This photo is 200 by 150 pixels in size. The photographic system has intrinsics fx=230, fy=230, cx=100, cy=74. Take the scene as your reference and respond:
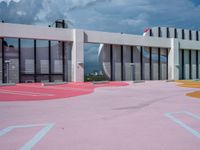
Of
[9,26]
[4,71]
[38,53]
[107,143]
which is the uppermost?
[9,26]

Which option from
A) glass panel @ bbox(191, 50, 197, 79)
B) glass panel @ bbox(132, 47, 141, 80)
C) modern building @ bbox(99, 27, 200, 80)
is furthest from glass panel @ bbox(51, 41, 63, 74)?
glass panel @ bbox(191, 50, 197, 79)

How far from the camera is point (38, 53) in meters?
26.8

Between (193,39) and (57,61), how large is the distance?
82.4ft

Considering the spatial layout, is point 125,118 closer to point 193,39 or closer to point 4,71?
point 4,71

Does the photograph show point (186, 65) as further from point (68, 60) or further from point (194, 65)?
point (68, 60)

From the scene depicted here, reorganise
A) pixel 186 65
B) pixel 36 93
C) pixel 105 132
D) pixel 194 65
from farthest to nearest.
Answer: pixel 194 65
pixel 186 65
pixel 36 93
pixel 105 132

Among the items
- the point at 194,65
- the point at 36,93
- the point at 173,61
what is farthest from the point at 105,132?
the point at 194,65

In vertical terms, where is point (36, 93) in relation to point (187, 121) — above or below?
above

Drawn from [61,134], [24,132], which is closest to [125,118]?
[61,134]

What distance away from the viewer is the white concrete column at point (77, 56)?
2711 cm

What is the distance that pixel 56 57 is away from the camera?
27750 mm

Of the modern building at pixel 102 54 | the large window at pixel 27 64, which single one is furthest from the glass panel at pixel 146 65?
the large window at pixel 27 64

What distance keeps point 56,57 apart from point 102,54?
6.45 metres

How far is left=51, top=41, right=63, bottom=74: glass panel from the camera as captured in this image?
27.5 metres
